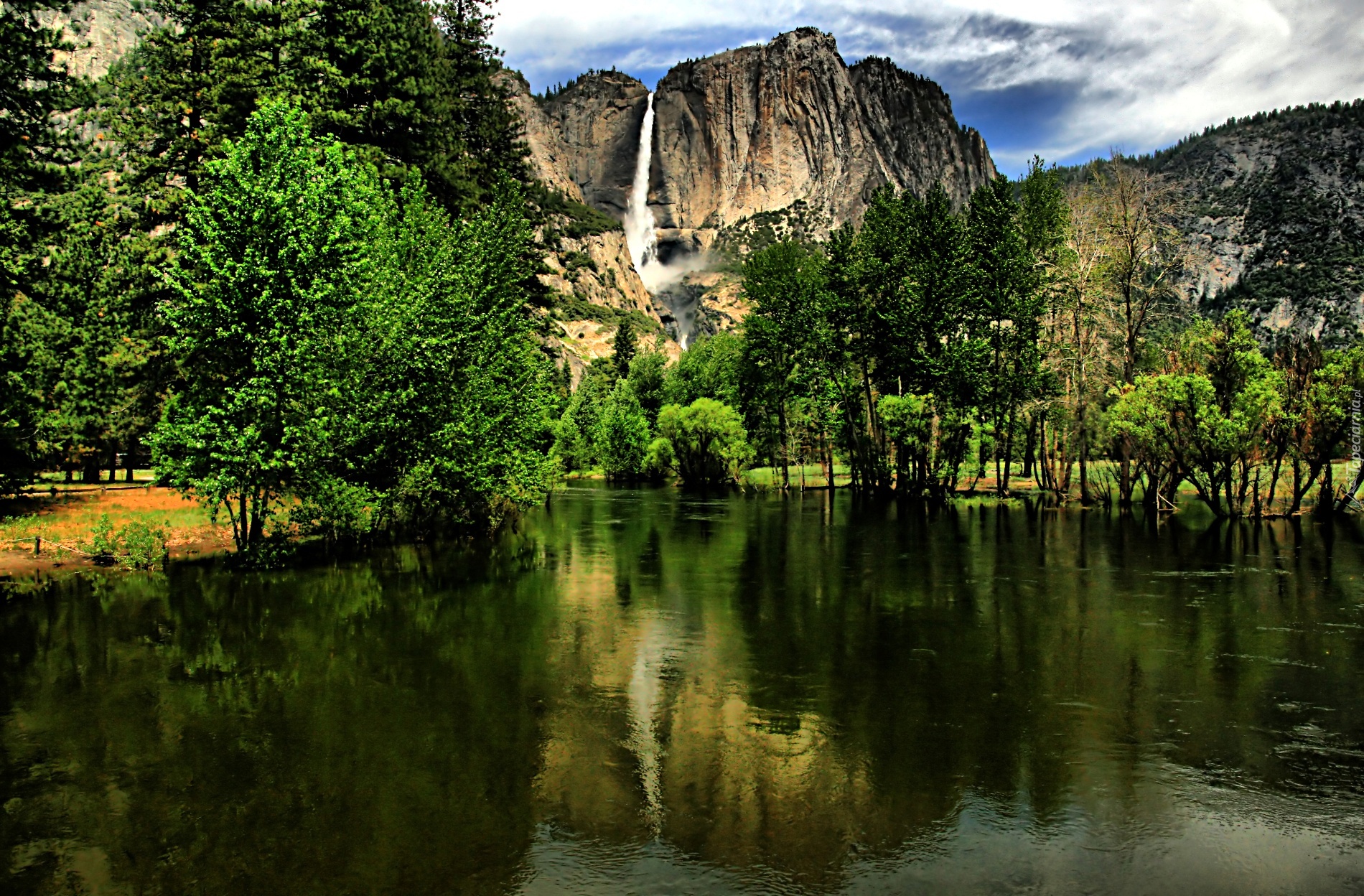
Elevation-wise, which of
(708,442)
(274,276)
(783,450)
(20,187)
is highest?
(20,187)

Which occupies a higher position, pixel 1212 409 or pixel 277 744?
pixel 1212 409

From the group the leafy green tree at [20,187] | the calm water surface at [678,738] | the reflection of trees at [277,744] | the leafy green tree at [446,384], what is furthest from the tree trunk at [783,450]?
the leafy green tree at [20,187]

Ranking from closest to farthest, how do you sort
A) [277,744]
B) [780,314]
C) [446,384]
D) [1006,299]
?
1. [277,744]
2. [446,384]
3. [1006,299]
4. [780,314]

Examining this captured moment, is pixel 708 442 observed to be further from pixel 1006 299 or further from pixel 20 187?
pixel 20 187

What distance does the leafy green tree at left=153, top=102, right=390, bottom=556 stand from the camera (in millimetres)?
24438

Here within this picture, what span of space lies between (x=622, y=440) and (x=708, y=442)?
57.9 feet

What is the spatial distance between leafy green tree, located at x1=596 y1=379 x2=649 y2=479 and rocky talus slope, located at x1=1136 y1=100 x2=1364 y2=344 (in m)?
111

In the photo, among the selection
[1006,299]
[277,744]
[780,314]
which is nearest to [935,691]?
[277,744]

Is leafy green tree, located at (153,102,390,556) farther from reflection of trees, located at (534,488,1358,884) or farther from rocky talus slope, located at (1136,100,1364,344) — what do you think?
rocky talus slope, located at (1136,100,1364,344)

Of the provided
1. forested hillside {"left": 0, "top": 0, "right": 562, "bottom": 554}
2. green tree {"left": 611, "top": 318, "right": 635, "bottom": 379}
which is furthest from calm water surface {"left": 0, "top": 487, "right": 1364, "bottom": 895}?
green tree {"left": 611, "top": 318, "right": 635, "bottom": 379}

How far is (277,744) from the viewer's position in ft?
39.0

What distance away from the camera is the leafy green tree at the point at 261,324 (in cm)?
2444

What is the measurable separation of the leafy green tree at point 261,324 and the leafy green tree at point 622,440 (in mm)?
62553

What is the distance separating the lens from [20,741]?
467 inches
